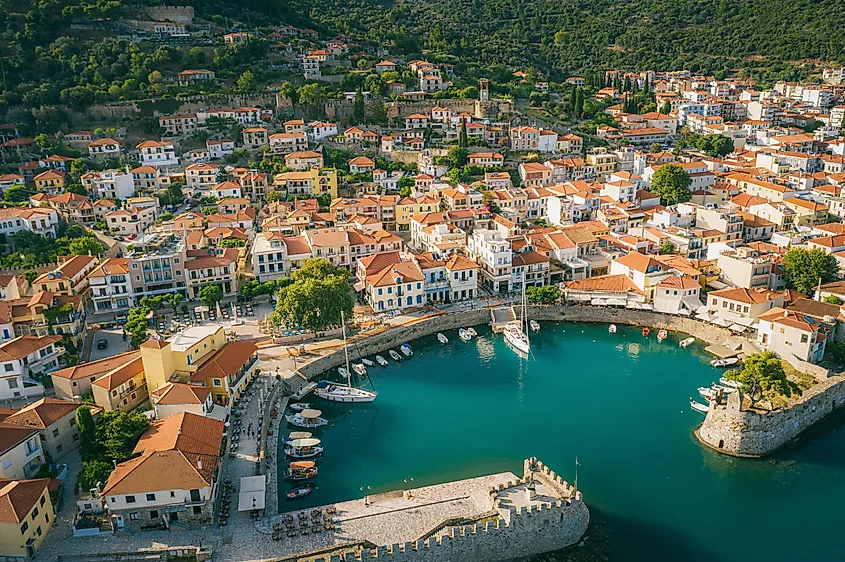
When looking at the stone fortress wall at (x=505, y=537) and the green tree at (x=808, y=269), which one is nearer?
the stone fortress wall at (x=505, y=537)

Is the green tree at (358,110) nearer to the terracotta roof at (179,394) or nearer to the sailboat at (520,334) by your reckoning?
the sailboat at (520,334)

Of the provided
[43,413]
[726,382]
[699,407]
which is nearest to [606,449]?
[699,407]

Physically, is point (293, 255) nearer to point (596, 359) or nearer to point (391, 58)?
point (596, 359)

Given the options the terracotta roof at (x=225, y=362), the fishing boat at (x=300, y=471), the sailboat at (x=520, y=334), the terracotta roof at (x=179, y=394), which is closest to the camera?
the fishing boat at (x=300, y=471)

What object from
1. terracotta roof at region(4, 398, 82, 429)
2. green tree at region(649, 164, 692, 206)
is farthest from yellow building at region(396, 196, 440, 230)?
terracotta roof at region(4, 398, 82, 429)

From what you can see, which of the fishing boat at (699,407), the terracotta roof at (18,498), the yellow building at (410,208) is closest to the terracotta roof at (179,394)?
the terracotta roof at (18,498)

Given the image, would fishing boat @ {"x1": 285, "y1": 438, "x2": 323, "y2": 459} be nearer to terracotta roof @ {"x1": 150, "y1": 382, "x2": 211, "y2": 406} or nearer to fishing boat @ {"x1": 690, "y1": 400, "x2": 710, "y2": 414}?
terracotta roof @ {"x1": 150, "y1": 382, "x2": 211, "y2": 406}
